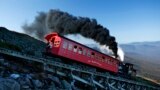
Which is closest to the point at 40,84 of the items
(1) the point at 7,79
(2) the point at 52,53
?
(1) the point at 7,79

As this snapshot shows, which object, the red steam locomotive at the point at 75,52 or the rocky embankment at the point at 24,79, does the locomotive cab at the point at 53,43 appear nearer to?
the red steam locomotive at the point at 75,52

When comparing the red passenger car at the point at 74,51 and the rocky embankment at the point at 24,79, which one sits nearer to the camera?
the rocky embankment at the point at 24,79

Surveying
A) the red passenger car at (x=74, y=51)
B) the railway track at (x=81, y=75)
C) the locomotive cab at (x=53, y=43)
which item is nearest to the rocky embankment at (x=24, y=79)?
the railway track at (x=81, y=75)

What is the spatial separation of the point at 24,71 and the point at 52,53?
210 inches

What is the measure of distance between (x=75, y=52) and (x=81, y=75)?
2.98 metres

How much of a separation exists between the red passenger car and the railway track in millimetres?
1125

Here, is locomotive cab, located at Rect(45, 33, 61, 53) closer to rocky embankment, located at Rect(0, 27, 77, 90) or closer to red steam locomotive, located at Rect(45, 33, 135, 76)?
red steam locomotive, located at Rect(45, 33, 135, 76)

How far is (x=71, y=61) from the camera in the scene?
30000mm

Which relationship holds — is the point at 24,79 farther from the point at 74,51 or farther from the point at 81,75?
the point at 81,75

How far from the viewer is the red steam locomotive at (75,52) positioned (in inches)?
1104

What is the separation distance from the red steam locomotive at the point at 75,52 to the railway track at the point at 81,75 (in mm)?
1130

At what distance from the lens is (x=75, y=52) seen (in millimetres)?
29453

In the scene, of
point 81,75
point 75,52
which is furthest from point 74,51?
point 81,75

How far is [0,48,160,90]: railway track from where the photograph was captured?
23438 millimetres
